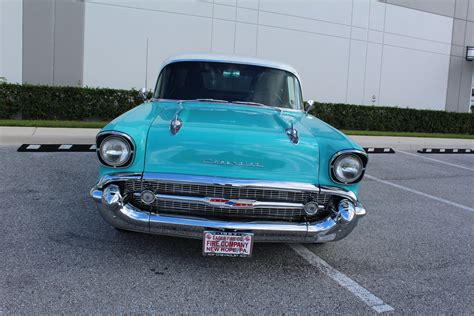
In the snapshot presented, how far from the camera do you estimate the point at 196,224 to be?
125 inches

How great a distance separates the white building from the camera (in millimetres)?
12516

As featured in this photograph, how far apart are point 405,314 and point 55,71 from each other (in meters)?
12.1

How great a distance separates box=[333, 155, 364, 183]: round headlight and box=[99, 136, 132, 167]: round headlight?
1587 mm

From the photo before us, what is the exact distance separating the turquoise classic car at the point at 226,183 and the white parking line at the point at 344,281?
348 mm

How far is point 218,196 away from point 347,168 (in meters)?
1.03

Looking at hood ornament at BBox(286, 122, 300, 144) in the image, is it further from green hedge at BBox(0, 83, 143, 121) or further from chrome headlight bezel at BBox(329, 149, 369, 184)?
green hedge at BBox(0, 83, 143, 121)

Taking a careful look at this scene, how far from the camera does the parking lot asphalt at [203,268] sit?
298 cm

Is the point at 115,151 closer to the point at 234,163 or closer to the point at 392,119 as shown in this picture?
the point at 234,163

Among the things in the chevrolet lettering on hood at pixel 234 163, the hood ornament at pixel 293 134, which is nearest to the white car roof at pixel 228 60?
the hood ornament at pixel 293 134

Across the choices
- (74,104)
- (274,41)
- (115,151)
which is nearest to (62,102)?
(74,104)

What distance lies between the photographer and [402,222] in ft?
17.3

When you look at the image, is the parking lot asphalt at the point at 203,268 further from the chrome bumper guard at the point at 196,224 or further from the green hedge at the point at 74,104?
the green hedge at the point at 74,104

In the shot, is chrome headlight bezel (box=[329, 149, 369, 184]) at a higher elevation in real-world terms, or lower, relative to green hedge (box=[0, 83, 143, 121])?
lower

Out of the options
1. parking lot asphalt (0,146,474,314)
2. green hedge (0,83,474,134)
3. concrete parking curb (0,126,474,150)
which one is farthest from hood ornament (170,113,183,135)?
green hedge (0,83,474,134)
